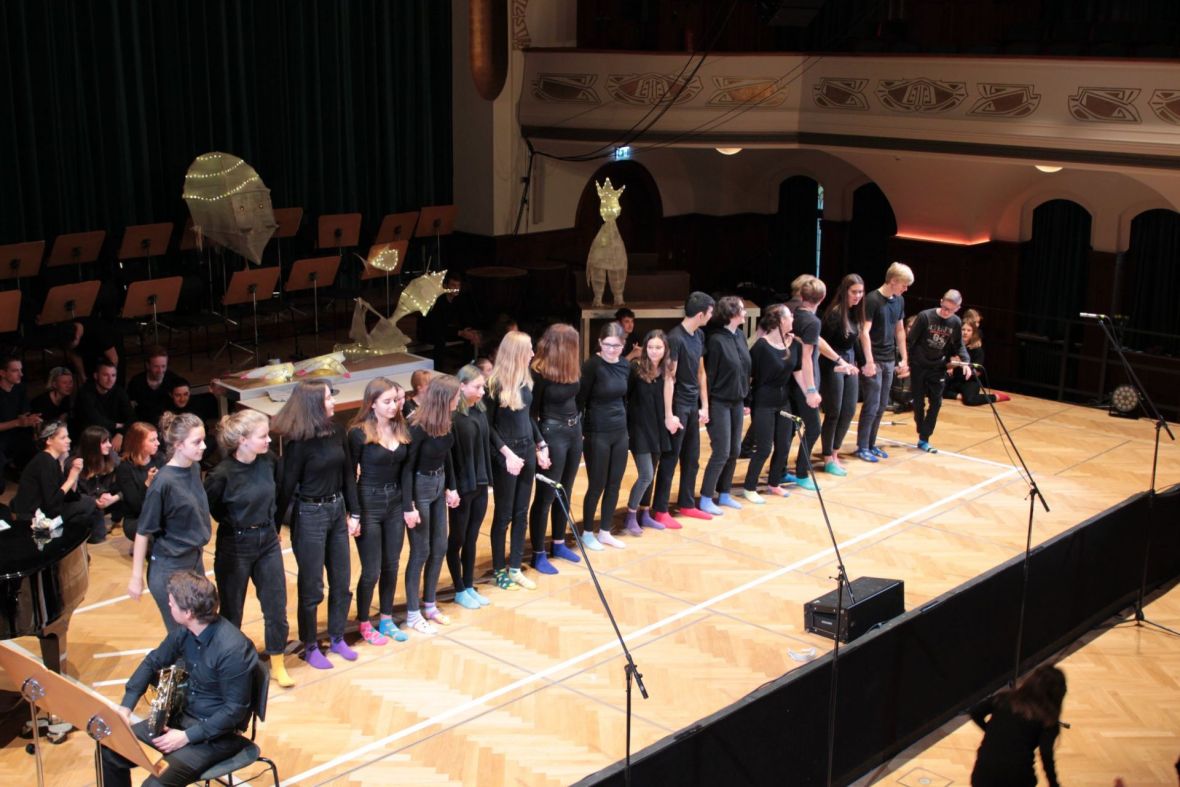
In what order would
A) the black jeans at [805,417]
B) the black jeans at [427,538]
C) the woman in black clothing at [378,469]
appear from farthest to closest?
the black jeans at [805,417] < the black jeans at [427,538] < the woman in black clothing at [378,469]

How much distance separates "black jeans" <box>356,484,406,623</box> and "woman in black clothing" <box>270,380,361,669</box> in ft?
Result: 0.25

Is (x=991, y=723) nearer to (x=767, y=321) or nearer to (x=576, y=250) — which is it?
(x=767, y=321)

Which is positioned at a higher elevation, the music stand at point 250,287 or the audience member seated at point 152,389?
the music stand at point 250,287

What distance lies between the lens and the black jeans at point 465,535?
7336 millimetres

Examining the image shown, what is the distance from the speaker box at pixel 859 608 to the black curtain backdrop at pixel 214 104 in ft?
26.5

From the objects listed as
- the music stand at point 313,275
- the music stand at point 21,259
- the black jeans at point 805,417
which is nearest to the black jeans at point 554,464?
the black jeans at point 805,417

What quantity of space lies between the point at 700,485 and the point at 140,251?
554 centimetres

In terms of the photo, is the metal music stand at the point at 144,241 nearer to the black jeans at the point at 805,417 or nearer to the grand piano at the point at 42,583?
the black jeans at the point at 805,417

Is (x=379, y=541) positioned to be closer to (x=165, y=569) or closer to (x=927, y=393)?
(x=165, y=569)

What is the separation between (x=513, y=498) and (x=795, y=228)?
10.9 metres

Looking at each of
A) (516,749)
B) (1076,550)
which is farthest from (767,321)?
(516,749)

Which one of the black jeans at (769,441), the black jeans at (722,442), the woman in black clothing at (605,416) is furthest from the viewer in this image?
the black jeans at (769,441)

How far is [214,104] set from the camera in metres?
13.3

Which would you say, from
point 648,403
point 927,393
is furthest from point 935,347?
point 648,403
